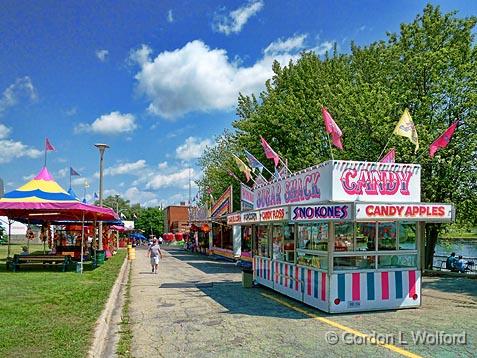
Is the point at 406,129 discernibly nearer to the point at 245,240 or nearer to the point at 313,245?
the point at 313,245

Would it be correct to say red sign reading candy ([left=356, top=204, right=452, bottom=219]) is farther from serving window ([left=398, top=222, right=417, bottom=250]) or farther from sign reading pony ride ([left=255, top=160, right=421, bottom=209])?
serving window ([left=398, top=222, right=417, bottom=250])

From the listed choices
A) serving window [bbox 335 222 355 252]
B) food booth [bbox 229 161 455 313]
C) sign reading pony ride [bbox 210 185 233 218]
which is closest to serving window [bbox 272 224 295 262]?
food booth [bbox 229 161 455 313]

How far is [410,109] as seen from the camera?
75.6 feet

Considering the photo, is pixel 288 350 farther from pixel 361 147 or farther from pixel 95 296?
pixel 361 147

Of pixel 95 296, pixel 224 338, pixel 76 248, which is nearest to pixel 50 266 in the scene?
pixel 76 248

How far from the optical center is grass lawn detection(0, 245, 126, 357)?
Answer: 7566mm

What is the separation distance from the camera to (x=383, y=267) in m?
11.6

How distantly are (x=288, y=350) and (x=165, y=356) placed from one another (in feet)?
6.51

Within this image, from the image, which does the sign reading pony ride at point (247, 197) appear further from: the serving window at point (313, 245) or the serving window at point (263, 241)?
the serving window at point (313, 245)

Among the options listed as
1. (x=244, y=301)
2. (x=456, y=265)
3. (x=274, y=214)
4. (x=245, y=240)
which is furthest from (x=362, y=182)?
(x=245, y=240)

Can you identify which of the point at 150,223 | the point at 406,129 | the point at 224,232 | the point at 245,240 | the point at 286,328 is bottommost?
the point at 286,328

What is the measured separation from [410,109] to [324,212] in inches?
569

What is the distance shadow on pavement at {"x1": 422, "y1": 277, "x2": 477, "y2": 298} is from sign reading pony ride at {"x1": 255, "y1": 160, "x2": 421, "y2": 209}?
4550mm

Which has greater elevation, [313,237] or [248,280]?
[313,237]
